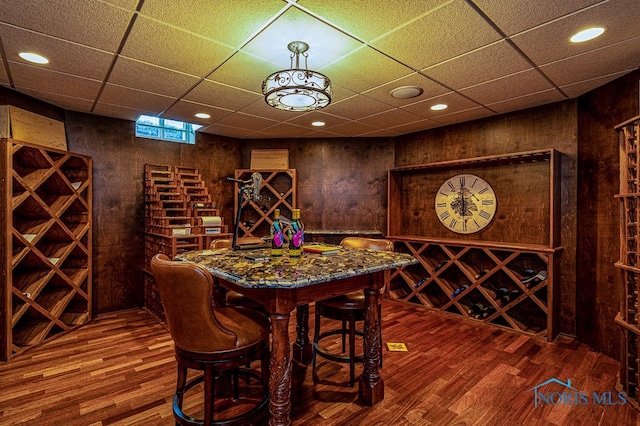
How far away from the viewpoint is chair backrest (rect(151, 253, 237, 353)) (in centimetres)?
131

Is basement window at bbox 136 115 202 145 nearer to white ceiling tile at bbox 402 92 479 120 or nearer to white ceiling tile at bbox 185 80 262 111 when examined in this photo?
white ceiling tile at bbox 185 80 262 111

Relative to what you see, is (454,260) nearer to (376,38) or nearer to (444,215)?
(444,215)

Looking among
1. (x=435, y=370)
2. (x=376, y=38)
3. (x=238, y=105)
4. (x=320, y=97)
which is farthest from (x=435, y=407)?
(x=238, y=105)

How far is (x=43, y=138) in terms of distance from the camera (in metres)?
2.98

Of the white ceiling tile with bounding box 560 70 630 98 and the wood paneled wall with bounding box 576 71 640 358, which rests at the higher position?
the white ceiling tile with bounding box 560 70 630 98

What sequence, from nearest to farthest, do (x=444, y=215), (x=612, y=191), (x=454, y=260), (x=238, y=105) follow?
(x=612, y=191)
(x=238, y=105)
(x=454, y=260)
(x=444, y=215)

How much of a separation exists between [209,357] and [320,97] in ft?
4.92

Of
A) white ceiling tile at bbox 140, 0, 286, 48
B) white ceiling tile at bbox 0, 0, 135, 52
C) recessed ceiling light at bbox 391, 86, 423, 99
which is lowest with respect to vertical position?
white ceiling tile at bbox 0, 0, 135, 52

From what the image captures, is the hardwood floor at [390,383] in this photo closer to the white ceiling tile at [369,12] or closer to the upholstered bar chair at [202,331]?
the upholstered bar chair at [202,331]

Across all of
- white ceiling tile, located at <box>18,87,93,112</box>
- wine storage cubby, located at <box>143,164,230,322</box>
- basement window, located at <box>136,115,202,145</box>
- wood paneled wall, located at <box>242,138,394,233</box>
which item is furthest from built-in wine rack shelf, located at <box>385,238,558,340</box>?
white ceiling tile, located at <box>18,87,93,112</box>

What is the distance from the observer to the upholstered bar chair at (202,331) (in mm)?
1323

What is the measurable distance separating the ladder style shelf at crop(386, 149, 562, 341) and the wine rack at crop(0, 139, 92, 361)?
344 centimetres

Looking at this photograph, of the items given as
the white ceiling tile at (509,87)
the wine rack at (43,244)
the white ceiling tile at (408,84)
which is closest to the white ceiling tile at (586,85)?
the white ceiling tile at (509,87)

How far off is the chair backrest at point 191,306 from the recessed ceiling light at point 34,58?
68.9 inches
